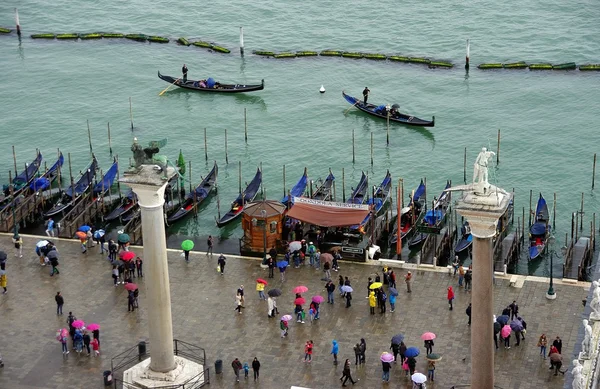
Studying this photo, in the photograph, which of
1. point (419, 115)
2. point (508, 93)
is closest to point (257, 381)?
point (419, 115)

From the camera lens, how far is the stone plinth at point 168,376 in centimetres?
5431

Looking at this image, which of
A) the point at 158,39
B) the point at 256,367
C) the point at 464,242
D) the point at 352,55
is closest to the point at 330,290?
the point at 256,367

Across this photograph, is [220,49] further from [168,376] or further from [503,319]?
[168,376]

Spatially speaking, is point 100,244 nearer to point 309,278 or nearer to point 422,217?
point 309,278

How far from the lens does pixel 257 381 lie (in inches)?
2275

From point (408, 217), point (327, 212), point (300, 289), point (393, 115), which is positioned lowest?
point (300, 289)

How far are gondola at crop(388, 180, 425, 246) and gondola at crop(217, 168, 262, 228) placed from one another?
30.6ft

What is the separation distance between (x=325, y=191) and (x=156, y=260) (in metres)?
29.7


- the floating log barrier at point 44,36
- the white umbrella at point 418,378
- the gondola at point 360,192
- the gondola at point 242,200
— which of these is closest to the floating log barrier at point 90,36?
the floating log barrier at point 44,36

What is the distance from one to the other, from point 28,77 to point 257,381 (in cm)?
6204

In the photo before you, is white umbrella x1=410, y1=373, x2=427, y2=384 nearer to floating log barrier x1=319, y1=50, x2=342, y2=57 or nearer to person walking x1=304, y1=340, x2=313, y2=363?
person walking x1=304, y1=340, x2=313, y2=363

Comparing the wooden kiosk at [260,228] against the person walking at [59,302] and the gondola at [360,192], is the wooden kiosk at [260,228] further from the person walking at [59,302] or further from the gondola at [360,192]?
the person walking at [59,302]

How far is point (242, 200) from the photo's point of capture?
259ft

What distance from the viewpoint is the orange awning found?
234 ft
